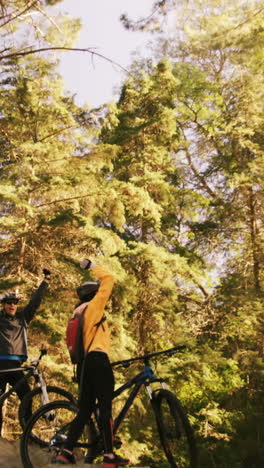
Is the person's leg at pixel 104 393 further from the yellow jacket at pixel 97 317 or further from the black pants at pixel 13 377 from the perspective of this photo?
the black pants at pixel 13 377

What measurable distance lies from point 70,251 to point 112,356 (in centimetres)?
291

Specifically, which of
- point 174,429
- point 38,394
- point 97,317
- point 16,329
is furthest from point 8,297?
point 174,429

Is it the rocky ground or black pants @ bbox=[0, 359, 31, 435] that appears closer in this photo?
the rocky ground

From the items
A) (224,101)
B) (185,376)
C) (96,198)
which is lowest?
(185,376)

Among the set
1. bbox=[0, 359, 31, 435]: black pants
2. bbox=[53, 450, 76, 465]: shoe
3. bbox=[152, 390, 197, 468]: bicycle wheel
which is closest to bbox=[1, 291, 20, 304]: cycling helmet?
bbox=[0, 359, 31, 435]: black pants

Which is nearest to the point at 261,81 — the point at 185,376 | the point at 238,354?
the point at 238,354

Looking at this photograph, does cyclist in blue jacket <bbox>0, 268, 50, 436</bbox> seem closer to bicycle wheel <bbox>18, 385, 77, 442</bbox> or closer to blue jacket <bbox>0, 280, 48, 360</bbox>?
blue jacket <bbox>0, 280, 48, 360</bbox>

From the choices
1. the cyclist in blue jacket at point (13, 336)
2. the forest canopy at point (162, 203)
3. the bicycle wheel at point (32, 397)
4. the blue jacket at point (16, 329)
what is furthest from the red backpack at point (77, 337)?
the forest canopy at point (162, 203)

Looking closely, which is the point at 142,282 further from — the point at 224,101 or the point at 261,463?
the point at 224,101

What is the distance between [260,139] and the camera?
16.0 meters

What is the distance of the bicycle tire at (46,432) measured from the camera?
4.68 metres

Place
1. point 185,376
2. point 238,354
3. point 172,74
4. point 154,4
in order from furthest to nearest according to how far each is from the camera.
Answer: point 172,74 < point 238,354 < point 185,376 < point 154,4

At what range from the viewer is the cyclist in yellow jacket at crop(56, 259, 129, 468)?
168 inches

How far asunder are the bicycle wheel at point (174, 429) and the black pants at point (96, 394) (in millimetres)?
483
